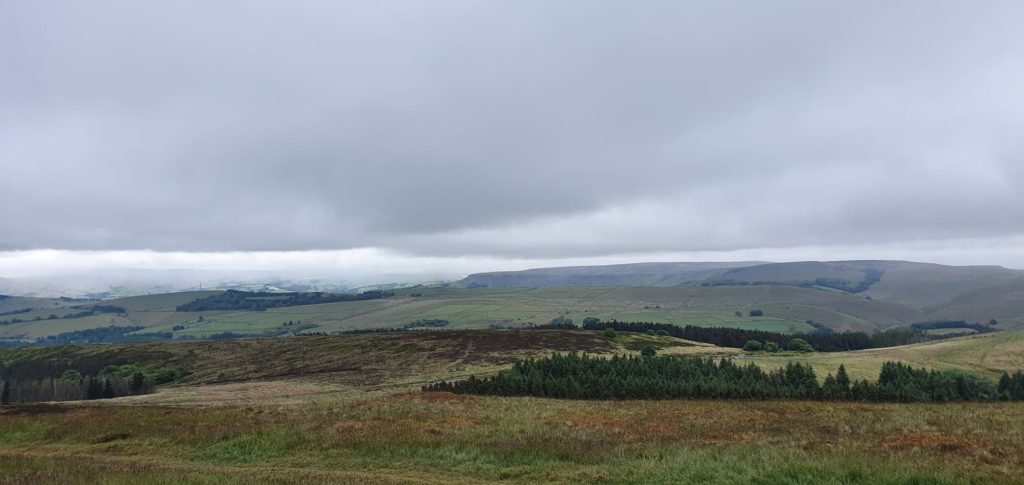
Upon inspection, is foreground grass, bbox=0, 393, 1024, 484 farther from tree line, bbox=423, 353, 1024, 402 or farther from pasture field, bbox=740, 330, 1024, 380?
pasture field, bbox=740, 330, 1024, 380

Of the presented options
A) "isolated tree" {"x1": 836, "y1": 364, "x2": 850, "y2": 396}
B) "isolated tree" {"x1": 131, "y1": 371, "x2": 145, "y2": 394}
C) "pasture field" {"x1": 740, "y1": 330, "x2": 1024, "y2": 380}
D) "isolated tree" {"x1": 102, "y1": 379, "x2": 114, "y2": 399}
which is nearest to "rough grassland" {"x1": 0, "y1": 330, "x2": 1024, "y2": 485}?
"isolated tree" {"x1": 836, "y1": 364, "x2": 850, "y2": 396}

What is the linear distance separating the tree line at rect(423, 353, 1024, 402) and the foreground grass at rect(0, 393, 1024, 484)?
20.1 metres

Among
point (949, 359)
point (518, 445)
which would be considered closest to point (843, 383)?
point (949, 359)

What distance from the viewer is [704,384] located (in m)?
57.3

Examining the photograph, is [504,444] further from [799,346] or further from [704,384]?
[799,346]

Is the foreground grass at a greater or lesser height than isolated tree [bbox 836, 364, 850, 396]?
greater

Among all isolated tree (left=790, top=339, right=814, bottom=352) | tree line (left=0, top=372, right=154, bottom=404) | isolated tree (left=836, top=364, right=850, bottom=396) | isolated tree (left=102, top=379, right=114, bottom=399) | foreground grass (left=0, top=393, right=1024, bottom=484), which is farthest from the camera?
isolated tree (left=790, top=339, right=814, bottom=352)

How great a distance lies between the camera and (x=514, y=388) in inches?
2445

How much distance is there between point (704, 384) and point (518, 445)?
132 feet

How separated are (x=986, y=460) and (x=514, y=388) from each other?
47.6m

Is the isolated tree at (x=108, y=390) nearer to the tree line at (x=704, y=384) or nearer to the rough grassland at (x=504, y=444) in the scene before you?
the rough grassland at (x=504, y=444)

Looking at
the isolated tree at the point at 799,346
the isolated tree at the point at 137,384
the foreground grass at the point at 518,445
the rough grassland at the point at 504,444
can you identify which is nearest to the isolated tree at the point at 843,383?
the rough grassland at the point at 504,444

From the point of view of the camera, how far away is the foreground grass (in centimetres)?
1716

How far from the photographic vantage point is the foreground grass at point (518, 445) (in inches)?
675
